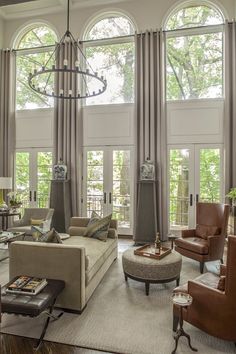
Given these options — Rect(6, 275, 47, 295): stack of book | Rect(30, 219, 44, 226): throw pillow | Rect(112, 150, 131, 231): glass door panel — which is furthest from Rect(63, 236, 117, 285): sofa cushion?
Rect(112, 150, 131, 231): glass door panel

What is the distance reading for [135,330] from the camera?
2.93m

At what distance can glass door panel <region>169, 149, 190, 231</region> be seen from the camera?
277 inches

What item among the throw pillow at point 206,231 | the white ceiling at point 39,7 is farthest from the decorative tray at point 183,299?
the white ceiling at point 39,7

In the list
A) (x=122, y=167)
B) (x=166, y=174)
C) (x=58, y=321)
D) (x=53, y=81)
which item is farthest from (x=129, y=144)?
(x=58, y=321)

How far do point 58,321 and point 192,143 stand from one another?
526 centimetres

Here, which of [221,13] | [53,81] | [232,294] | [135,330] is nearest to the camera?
[232,294]

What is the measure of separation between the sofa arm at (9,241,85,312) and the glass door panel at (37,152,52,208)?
4.68m

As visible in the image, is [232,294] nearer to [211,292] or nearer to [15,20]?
[211,292]

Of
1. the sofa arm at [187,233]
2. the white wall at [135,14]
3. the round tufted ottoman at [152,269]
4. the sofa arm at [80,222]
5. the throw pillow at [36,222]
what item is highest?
the white wall at [135,14]

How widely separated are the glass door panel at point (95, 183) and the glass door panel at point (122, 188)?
371 millimetres

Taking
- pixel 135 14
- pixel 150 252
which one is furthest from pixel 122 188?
pixel 135 14

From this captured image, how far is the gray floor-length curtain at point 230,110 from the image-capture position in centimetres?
657

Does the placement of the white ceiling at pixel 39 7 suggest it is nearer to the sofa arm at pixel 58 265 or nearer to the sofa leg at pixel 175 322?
the sofa arm at pixel 58 265

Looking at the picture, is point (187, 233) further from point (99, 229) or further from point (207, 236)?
point (99, 229)
